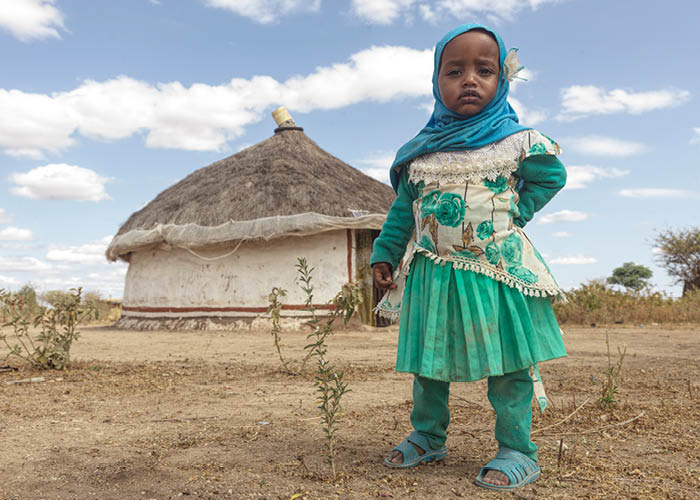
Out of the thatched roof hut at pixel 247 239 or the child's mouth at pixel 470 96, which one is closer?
the child's mouth at pixel 470 96

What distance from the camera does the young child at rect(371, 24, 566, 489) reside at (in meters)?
2.06

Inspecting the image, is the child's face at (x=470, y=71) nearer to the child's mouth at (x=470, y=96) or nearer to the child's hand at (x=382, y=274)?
the child's mouth at (x=470, y=96)

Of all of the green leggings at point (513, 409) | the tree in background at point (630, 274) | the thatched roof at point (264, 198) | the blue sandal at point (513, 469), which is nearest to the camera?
the blue sandal at point (513, 469)

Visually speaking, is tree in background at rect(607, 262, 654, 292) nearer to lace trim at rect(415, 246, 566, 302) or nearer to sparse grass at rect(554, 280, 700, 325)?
sparse grass at rect(554, 280, 700, 325)

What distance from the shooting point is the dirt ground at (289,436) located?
2.02 metres

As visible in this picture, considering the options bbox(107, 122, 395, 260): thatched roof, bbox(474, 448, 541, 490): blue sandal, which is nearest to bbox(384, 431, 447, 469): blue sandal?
bbox(474, 448, 541, 490): blue sandal

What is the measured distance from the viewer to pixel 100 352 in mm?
6758

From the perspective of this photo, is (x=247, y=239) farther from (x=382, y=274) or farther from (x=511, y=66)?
(x=511, y=66)

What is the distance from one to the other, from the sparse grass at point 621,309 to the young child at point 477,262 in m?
9.40

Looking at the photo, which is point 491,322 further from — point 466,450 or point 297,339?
point 297,339

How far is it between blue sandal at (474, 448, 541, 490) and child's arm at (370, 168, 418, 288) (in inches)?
31.0

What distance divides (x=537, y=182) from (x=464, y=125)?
0.37m

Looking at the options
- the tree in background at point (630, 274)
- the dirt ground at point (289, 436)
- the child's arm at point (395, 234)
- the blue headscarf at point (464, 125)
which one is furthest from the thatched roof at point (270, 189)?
the tree in background at point (630, 274)

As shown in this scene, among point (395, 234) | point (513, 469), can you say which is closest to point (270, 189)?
point (395, 234)
